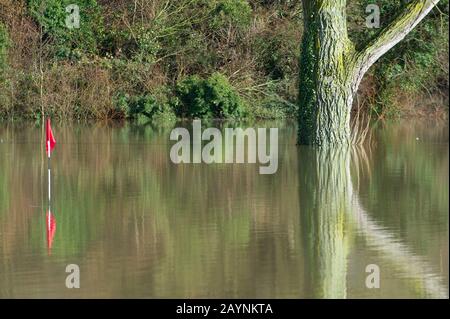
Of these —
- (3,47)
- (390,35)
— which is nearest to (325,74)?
→ (390,35)

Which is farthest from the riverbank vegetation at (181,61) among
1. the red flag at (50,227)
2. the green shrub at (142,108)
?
the red flag at (50,227)

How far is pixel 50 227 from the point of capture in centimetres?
1359

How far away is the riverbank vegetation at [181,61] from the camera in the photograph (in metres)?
34.8

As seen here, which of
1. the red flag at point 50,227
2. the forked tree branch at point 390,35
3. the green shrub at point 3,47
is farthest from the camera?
the green shrub at point 3,47

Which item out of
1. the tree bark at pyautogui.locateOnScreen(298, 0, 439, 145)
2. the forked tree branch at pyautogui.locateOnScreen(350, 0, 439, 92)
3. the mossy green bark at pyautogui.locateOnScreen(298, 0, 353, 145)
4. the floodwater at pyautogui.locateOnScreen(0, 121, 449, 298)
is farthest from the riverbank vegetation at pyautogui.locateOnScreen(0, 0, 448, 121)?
the floodwater at pyautogui.locateOnScreen(0, 121, 449, 298)

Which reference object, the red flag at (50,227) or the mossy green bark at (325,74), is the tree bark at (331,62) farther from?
the red flag at (50,227)

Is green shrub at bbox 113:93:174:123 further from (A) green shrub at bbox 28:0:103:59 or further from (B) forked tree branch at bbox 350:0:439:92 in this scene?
(B) forked tree branch at bbox 350:0:439:92

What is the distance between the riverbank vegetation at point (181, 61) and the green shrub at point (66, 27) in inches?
1.2

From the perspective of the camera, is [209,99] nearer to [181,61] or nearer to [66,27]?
[181,61]

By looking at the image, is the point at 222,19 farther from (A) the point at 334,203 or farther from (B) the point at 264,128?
(A) the point at 334,203

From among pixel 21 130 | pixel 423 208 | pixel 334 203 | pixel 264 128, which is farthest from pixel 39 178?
pixel 264 128

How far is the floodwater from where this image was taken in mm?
10391

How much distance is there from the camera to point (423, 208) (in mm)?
15203
